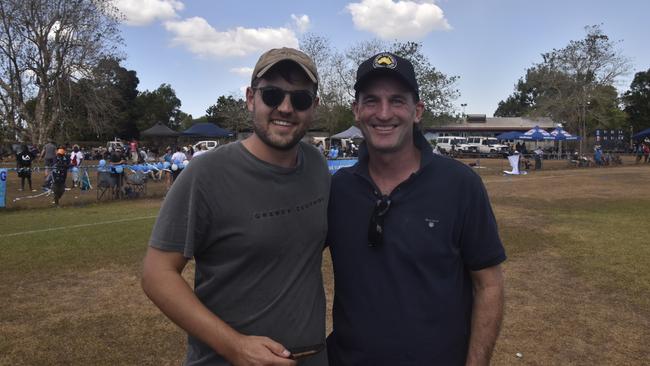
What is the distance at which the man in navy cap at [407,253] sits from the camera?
1986 millimetres

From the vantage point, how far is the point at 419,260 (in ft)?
6.50

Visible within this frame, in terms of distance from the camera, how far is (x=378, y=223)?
203 centimetres

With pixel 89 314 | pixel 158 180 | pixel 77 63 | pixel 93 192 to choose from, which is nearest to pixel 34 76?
pixel 77 63

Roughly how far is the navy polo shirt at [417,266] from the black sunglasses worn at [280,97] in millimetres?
476

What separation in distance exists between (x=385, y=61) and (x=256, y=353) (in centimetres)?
131

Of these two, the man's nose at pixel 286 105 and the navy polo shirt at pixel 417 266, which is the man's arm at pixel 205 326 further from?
the man's nose at pixel 286 105

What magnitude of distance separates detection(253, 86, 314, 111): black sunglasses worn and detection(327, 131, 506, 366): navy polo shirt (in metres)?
0.48

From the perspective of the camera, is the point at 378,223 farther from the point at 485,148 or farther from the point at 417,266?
the point at 485,148

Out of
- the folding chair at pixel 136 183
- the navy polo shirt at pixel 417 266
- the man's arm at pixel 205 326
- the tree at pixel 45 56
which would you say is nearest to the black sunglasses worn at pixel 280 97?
the navy polo shirt at pixel 417 266

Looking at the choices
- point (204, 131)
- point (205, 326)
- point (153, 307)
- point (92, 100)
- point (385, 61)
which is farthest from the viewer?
point (204, 131)

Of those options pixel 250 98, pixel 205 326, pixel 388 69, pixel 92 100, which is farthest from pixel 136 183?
pixel 92 100

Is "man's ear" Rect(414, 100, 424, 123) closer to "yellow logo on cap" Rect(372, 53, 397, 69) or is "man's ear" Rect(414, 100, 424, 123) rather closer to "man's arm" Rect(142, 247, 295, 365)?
"yellow logo on cap" Rect(372, 53, 397, 69)

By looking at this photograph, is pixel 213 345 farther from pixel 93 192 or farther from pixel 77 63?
pixel 77 63

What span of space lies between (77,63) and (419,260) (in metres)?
36.3
